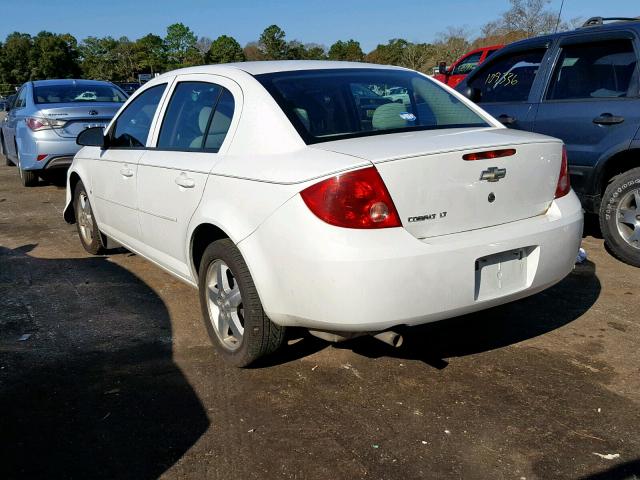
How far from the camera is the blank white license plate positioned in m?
2.91

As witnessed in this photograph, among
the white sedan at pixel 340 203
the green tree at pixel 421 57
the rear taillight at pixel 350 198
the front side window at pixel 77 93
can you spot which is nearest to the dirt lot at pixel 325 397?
the white sedan at pixel 340 203

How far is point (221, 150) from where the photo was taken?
3357 millimetres

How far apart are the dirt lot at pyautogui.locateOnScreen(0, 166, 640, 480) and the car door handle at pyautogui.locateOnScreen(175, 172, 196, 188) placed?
97 cm

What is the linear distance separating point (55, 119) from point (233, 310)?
21.1 ft

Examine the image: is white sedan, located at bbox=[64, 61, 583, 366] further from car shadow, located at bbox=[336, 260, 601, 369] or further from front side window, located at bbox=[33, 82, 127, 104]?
front side window, located at bbox=[33, 82, 127, 104]

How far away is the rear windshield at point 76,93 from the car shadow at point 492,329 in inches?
284

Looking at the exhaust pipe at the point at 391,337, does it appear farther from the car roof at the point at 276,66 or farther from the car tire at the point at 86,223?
the car tire at the point at 86,223

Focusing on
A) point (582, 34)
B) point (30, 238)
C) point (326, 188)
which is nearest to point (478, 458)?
point (326, 188)

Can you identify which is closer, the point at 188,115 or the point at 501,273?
the point at 501,273

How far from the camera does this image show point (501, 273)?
2.99 meters

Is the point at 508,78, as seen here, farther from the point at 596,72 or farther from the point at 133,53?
the point at 133,53

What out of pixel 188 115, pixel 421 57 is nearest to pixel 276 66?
pixel 188 115

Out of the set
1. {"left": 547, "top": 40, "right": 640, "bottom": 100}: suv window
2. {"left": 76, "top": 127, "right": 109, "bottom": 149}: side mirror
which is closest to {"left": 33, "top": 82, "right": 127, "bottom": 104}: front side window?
{"left": 76, "top": 127, "right": 109, "bottom": 149}: side mirror

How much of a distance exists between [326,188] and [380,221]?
0.89 ft
